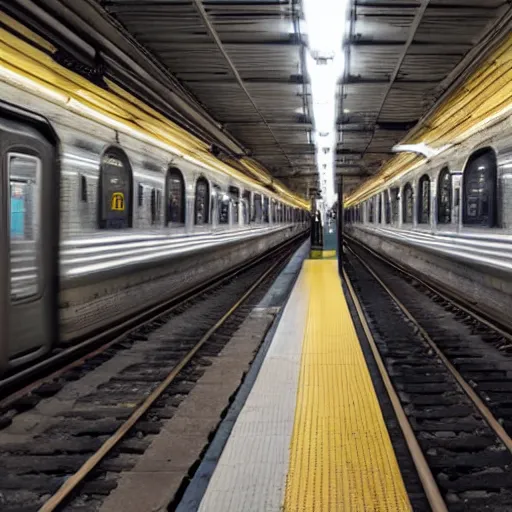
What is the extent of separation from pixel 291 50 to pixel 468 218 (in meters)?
4.74

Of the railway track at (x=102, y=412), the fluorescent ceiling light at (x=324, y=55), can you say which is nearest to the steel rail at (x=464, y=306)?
the railway track at (x=102, y=412)

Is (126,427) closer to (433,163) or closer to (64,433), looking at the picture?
(64,433)

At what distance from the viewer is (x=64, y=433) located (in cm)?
411

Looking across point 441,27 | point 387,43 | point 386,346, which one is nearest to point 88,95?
point 387,43

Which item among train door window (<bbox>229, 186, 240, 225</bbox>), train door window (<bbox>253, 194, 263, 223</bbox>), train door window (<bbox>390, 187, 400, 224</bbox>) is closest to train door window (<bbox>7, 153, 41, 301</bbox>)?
train door window (<bbox>229, 186, 240, 225</bbox>)

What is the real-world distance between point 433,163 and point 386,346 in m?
6.70

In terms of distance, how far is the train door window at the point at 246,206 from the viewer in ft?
63.6

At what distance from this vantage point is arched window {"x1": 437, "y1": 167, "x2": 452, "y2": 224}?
37.2 feet

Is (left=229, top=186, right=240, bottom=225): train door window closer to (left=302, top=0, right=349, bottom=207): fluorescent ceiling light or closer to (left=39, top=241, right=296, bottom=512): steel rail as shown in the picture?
(left=302, top=0, right=349, bottom=207): fluorescent ceiling light

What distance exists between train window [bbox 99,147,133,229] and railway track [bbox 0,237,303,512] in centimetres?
147

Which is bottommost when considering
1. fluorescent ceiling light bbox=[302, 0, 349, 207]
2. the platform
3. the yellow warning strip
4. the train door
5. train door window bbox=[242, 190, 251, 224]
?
the platform

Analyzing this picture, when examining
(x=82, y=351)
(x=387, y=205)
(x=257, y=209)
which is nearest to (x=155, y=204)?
(x=82, y=351)

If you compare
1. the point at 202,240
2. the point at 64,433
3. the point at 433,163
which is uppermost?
the point at 433,163

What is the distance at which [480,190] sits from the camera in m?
9.24
